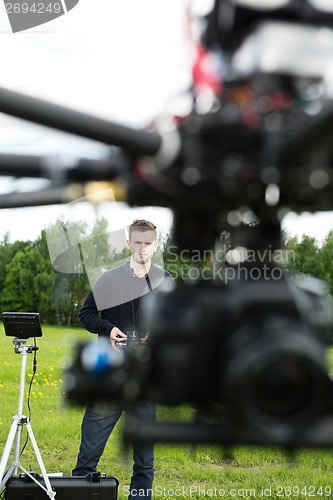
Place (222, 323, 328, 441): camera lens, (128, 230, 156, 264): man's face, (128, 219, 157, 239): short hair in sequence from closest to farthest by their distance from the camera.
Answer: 1. (222, 323, 328, 441): camera lens
2. (128, 219, 157, 239): short hair
3. (128, 230, 156, 264): man's face

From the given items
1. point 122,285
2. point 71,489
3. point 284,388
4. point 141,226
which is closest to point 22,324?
point 71,489

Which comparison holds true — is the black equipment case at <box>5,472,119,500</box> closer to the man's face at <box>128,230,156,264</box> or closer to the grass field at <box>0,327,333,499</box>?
the grass field at <box>0,327,333,499</box>

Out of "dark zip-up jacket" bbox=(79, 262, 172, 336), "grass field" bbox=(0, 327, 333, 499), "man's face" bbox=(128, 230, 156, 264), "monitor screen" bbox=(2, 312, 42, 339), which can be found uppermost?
"man's face" bbox=(128, 230, 156, 264)

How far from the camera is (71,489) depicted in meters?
4.91

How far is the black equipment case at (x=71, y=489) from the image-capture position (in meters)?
4.91

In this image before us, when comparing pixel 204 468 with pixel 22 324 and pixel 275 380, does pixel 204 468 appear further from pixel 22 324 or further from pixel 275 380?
pixel 275 380

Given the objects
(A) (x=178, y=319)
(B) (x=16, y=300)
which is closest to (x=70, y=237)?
(A) (x=178, y=319)

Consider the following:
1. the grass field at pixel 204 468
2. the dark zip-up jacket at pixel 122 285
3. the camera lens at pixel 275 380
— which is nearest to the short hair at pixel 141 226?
the dark zip-up jacket at pixel 122 285

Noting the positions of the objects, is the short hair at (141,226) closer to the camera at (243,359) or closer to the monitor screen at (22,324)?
the camera at (243,359)

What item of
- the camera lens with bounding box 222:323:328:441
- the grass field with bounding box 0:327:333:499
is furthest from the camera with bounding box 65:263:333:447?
the grass field with bounding box 0:327:333:499

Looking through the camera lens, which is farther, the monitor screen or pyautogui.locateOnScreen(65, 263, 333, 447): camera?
the monitor screen

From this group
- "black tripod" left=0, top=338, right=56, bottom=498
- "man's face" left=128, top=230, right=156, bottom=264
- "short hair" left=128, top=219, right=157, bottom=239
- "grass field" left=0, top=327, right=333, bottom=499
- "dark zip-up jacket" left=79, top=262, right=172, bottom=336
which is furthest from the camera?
"grass field" left=0, top=327, right=333, bottom=499

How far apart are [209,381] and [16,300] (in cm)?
2826

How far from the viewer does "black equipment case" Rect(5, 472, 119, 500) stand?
4.91 meters
